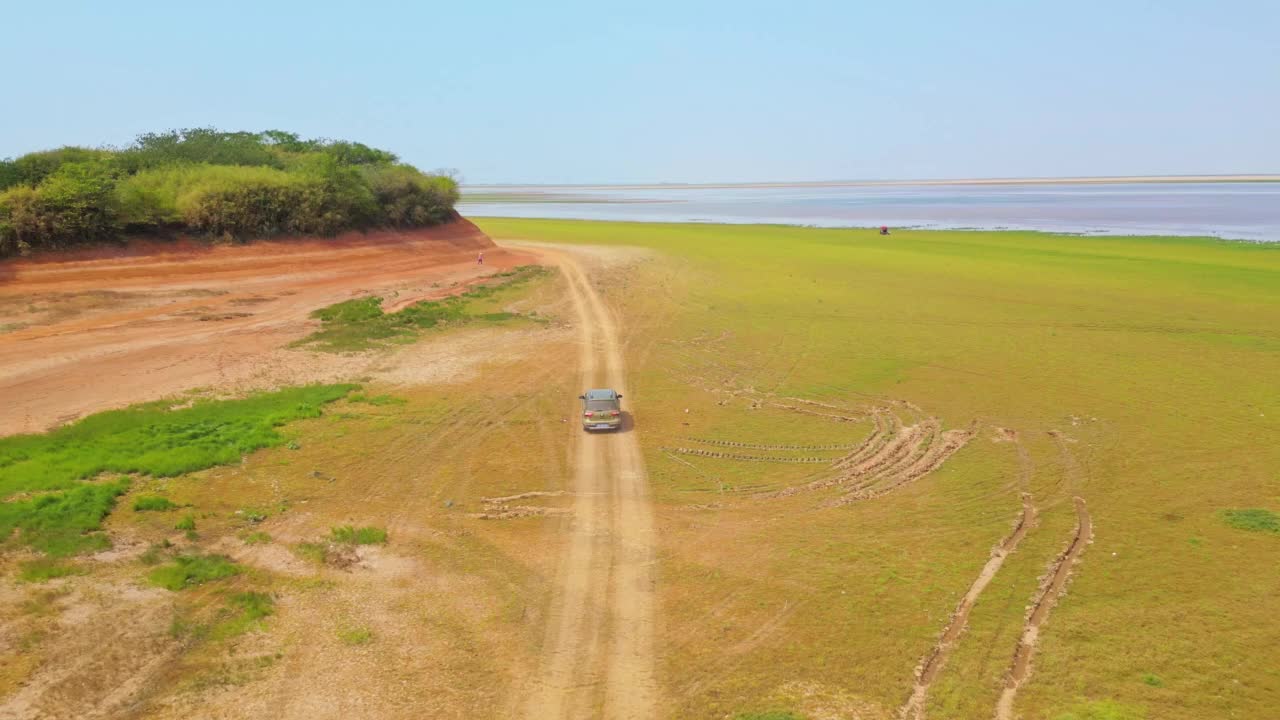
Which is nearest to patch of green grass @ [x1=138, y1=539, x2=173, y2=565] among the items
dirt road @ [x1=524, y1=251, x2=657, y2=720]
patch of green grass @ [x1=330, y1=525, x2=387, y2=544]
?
patch of green grass @ [x1=330, y1=525, x2=387, y2=544]

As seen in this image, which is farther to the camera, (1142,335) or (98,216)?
(98,216)

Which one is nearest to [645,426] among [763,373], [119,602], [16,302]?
[763,373]

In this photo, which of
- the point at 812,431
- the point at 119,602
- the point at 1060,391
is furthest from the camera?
the point at 1060,391

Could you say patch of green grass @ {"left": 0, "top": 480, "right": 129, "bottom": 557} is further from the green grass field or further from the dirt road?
the green grass field

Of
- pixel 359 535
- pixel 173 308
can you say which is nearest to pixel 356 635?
pixel 359 535

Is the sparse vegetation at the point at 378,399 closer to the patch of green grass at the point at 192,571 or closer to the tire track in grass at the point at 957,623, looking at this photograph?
the patch of green grass at the point at 192,571

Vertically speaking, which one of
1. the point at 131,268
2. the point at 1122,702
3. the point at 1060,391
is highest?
the point at 131,268

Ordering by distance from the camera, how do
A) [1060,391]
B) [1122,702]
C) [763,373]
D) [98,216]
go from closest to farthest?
[1122,702], [1060,391], [763,373], [98,216]

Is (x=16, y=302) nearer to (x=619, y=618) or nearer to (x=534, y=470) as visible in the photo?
(x=534, y=470)
